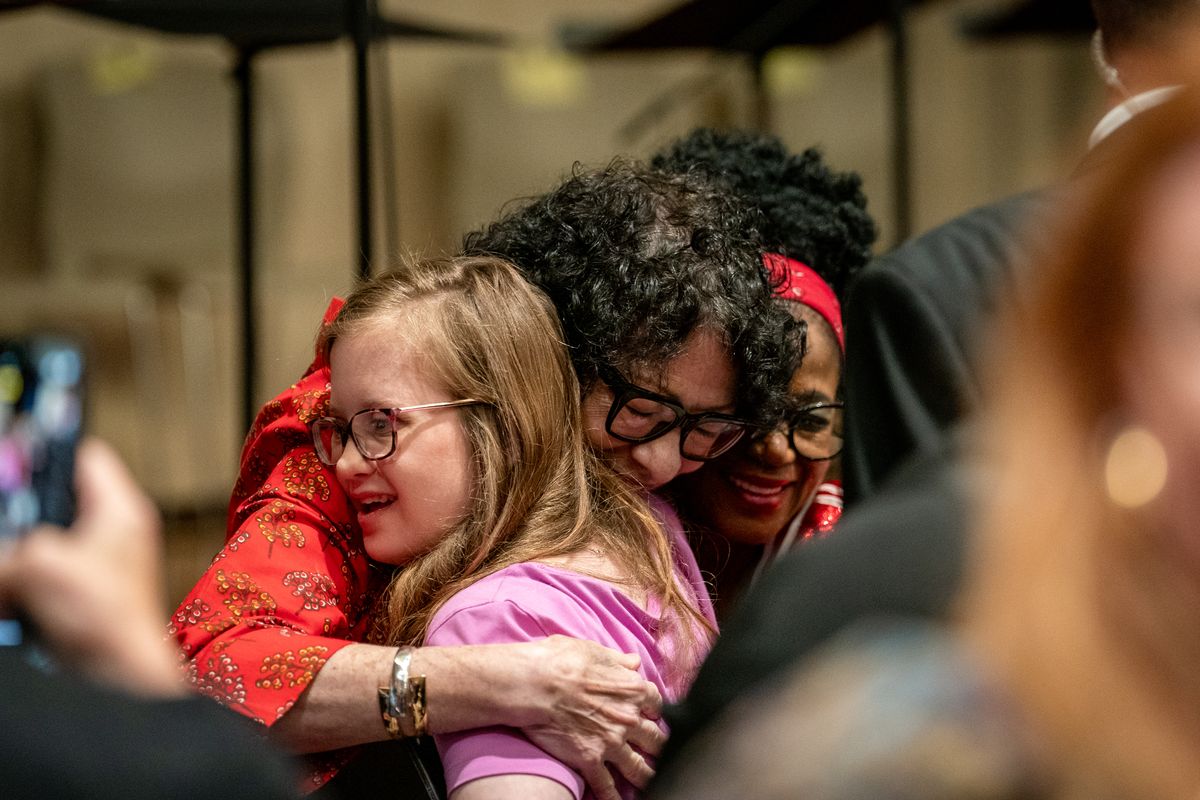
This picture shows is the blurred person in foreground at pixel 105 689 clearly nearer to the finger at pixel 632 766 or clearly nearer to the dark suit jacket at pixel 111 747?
the dark suit jacket at pixel 111 747

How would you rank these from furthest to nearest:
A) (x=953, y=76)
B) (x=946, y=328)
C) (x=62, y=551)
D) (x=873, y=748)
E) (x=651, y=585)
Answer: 1. (x=953, y=76)
2. (x=651, y=585)
3. (x=946, y=328)
4. (x=62, y=551)
5. (x=873, y=748)

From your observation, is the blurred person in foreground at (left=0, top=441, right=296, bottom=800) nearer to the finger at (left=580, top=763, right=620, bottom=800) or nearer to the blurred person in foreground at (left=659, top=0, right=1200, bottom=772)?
the blurred person in foreground at (left=659, top=0, right=1200, bottom=772)

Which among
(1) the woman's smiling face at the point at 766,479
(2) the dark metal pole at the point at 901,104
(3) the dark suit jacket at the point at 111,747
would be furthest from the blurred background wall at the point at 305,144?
(3) the dark suit jacket at the point at 111,747

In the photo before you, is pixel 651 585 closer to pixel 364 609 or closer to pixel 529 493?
pixel 529 493

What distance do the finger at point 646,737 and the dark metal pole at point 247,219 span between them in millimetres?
2228

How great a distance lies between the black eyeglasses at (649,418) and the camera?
4.95ft

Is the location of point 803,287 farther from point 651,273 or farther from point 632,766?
point 632,766

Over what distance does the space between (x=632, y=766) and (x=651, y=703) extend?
67 millimetres

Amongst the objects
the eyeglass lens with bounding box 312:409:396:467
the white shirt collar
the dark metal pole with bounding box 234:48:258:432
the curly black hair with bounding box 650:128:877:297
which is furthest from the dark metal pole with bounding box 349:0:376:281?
the white shirt collar

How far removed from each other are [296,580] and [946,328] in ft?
2.40

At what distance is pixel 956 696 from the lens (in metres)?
0.68

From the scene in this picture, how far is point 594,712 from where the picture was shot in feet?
4.28

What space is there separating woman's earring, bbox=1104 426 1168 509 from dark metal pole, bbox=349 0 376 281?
83.6 inches

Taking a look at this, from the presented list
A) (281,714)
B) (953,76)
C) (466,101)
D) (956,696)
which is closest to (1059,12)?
(953,76)
